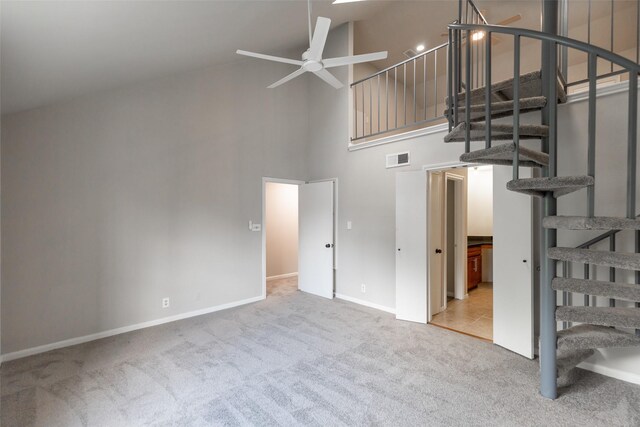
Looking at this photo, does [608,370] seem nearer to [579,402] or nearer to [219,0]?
[579,402]

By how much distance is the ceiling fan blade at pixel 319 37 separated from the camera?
2.34m

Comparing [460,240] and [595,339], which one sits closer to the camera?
[595,339]

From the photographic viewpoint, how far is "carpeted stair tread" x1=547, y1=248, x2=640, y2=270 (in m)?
1.70

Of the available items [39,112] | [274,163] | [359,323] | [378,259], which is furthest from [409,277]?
[39,112]

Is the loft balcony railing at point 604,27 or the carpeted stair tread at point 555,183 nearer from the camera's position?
the carpeted stair tread at point 555,183

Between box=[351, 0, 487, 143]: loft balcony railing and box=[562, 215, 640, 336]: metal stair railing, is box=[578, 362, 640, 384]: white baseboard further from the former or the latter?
box=[351, 0, 487, 143]: loft balcony railing

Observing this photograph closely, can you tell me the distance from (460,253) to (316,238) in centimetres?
239

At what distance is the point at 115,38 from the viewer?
7.18ft

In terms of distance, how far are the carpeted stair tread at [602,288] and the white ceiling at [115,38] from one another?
3429mm

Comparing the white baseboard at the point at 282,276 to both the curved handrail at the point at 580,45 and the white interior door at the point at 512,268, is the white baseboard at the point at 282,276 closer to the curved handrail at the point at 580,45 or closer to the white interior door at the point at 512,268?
the white interior door at the point at 512,268

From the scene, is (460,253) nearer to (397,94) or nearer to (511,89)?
(511,89)

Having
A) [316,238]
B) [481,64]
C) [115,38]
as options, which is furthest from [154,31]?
[481,64]

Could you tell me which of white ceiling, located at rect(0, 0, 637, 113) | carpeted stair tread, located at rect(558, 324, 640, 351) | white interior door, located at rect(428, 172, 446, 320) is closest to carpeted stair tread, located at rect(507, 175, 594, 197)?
carpeted stair tread, located at rect(558, 324, 640, 351)

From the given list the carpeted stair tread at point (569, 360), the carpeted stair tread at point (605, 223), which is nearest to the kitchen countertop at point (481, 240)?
the carpeted stair tread at point (569, 360)
